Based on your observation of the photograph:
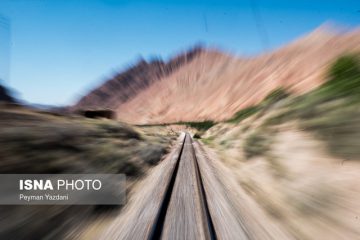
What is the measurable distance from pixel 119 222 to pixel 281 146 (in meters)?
6.82

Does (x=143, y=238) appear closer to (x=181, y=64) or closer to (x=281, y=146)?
(x=281, y=146)

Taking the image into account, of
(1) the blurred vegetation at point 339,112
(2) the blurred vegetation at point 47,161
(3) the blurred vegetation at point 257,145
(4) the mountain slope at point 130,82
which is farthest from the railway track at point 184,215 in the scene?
(4) the mountain slope at point 130,82

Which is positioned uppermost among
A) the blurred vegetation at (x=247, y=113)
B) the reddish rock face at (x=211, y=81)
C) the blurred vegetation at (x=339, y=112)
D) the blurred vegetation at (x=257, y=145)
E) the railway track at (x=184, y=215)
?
the reddish rock face at (x=211, y=81)

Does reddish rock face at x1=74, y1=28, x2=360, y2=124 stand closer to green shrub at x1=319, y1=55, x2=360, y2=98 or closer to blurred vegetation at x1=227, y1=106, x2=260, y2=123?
blurred vegetation at x1=227, y1=106, x2=260, y2=123

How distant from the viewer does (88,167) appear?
25.9ft

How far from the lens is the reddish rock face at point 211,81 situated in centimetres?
4081

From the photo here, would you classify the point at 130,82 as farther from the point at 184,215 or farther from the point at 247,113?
the point at 184,215

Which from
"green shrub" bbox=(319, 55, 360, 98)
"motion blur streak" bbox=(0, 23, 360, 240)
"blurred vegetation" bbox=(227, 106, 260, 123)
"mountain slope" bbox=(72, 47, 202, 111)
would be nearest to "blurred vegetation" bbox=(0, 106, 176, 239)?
"motion blur streak" bbox=(0, 23, 360, 240)

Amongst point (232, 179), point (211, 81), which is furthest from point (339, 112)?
point (211, 81)

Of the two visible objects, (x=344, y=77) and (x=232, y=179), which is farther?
(x=232, y=179)

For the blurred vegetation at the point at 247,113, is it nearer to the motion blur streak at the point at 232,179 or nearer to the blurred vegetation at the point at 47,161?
the motion blur streak at the point at 232,179

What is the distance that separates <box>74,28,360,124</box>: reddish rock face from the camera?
134 ft

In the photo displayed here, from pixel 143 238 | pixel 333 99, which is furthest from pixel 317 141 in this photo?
pixel 143 238

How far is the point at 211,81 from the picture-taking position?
10344 centimetres
